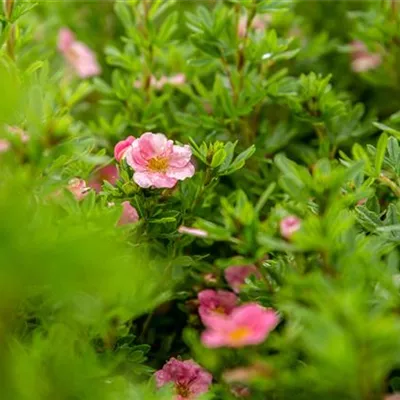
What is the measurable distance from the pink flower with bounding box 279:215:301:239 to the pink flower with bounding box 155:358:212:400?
0.22 meters

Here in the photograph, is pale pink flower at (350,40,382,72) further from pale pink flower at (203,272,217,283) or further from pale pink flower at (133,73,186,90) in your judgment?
pale pink flower at (203,272,217,283)

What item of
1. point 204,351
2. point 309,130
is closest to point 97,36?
point 309,130

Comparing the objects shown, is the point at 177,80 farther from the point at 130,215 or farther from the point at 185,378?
the point at 185,378

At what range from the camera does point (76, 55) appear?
1730 mm

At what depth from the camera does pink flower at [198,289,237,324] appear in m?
1.09

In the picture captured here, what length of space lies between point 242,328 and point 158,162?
31 centimetres

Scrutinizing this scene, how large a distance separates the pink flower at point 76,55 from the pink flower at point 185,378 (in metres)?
0.89

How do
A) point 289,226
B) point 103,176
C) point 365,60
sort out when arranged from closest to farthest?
1. point 289,226
2. point 103,176
3. point 365,60

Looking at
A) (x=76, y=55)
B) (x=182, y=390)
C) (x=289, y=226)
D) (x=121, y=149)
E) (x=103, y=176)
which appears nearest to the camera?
(x=289, y=226)

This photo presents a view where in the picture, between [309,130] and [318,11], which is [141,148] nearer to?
[309,130]

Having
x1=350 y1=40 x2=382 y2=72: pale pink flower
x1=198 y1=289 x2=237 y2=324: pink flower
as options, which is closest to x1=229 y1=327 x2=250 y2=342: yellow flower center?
x1=198 y1=289 x2=237 y2=324: pink flower

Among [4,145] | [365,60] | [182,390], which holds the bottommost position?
[365,60]

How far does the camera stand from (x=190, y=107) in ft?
4.66

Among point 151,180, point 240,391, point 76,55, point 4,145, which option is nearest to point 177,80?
point 76,55
